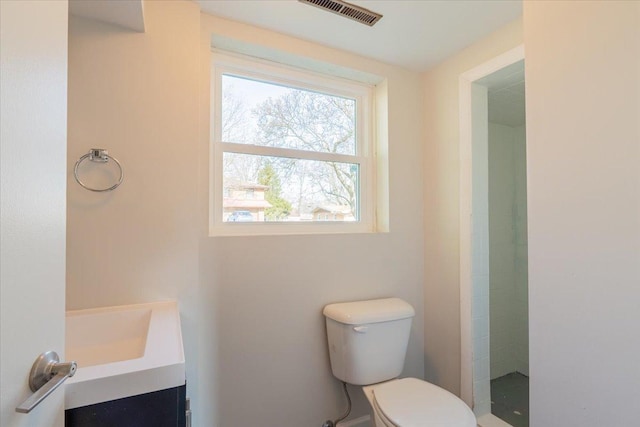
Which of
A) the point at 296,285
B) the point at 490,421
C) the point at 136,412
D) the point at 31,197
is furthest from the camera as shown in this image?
the point at 490,421

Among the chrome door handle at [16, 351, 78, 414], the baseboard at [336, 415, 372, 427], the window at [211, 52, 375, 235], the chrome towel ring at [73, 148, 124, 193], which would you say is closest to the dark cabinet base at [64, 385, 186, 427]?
the chrome door handle at [16, 351, 78, 414]

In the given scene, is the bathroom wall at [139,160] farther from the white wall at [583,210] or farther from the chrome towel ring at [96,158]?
the white wall at [583,210]

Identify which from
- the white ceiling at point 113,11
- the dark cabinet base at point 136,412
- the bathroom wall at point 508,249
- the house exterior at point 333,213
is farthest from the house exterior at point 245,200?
the bathroom wall at point 508,249

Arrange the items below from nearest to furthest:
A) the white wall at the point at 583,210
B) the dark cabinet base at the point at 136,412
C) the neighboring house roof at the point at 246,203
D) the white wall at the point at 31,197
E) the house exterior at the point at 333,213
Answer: the white wall at the point at 31,197 < the dark cabinet base at the point at 136,412 < the white wall at the point at 583,210 < the neighboring house roof at the point at 246,203 < the house exterior at the point at 333,213

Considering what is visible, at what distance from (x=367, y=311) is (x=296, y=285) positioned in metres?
0.39

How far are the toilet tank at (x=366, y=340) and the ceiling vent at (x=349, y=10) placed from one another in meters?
1.43

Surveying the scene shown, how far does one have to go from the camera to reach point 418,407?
1.24 m

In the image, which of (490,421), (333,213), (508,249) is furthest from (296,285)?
(508,249)

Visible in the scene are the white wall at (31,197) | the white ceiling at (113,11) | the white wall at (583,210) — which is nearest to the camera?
the white wall at (31,197)

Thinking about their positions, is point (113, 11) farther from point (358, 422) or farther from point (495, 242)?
point (495, 242)

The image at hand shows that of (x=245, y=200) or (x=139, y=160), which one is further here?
(x=245, y=200)

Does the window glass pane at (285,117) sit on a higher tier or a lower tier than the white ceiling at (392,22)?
lower

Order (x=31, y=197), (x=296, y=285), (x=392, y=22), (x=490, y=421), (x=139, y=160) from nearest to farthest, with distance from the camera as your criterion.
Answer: (x=31, y=197)
(x=139, y=160)
(x=392, y=22)
(x=296, y=285)
(x=490, y=421)

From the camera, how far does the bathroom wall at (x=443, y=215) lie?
1.75 m
